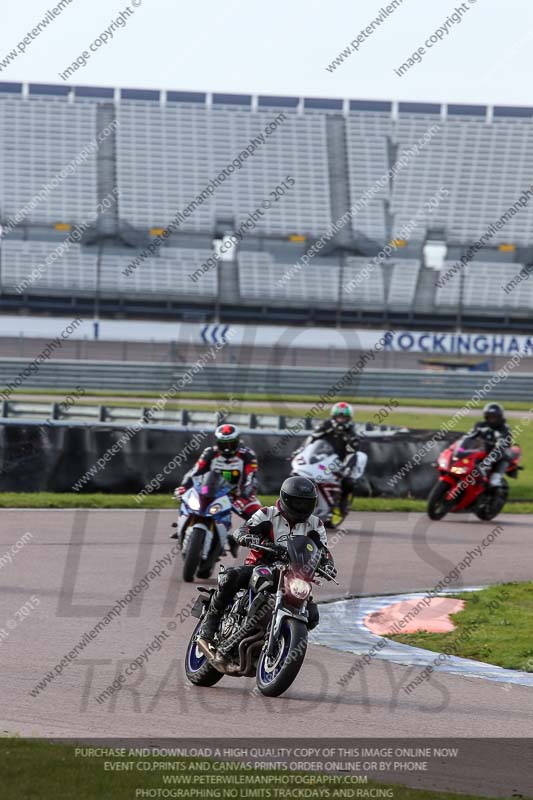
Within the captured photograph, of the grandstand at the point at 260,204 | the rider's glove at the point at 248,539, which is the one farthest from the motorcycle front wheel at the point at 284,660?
the grandstand at the point at 260,204

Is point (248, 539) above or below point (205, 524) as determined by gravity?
above

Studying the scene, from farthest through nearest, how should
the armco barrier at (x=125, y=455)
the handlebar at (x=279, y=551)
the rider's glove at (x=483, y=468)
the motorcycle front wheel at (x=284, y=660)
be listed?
1. the armco barrier at (x=125, y=455)
2. the rider's glove at (x=483, y=468)
3. the handlebar at (x=279, y=551)
4. the motorcycle front wheel at (x=284, y=660)

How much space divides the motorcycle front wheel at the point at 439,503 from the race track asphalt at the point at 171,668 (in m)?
2.43

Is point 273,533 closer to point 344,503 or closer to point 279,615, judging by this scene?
point 279,615

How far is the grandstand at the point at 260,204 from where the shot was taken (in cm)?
6312

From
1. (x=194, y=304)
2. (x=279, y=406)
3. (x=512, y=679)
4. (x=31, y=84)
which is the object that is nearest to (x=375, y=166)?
(x=194, y=304)

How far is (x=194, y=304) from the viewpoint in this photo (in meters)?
63.0

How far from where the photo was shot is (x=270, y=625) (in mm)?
7461

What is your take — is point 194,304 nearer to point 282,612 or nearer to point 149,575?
point 149,575

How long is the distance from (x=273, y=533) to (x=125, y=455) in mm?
11642

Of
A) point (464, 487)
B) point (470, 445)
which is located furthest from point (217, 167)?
point (464, 487)

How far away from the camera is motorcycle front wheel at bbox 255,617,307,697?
718 cm

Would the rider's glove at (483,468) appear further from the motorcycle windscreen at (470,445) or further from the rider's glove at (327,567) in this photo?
the rider's glove at (327,567)

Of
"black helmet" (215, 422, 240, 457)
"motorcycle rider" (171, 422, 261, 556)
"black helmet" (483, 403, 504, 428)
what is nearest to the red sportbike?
"black helmet" (483, 403, 504, 428)
